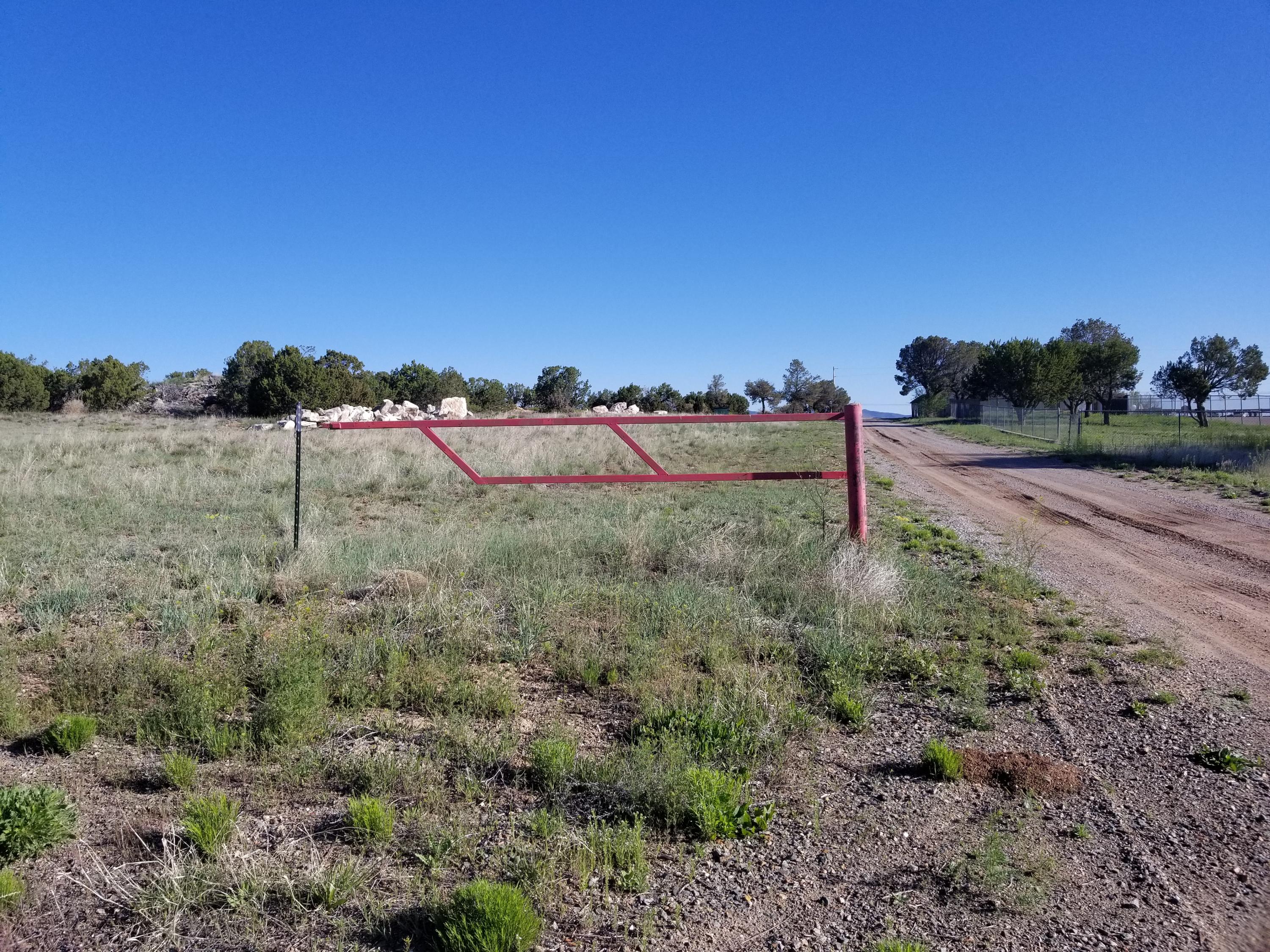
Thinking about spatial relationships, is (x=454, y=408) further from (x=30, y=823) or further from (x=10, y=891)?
(x=10, y=891)

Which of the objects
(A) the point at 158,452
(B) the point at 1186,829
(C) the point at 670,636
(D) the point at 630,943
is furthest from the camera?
(A) the point at 158,452

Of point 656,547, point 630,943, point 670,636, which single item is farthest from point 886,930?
point 656,547

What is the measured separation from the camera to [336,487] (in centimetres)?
1434

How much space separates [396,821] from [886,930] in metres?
2.02

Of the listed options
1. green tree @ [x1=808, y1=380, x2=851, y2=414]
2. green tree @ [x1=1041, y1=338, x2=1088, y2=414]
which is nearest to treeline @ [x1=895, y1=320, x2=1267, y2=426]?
green tree @ [x1=1041, y1=338, x2=1088, y2=414]

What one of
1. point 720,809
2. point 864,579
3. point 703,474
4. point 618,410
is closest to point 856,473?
point 864,579

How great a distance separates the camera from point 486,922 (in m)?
2.65

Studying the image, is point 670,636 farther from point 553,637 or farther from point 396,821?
point 396,821

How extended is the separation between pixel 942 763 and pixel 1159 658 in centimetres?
261

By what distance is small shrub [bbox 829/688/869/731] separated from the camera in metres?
4.57

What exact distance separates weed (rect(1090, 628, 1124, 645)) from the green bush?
6345 millimetres

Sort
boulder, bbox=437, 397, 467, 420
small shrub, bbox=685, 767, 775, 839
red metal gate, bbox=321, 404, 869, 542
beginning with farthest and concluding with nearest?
boulder, bbox=437, 397, 467, 420 → red metal gate, bbox=321, 404, 869, 542 → small shrub, bbox=685, 767, 775, 839

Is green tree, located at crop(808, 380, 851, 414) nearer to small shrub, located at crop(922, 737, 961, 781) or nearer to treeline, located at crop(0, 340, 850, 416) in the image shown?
treeline, located at crop(0, 340, 850, 416)

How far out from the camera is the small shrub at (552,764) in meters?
3.77
